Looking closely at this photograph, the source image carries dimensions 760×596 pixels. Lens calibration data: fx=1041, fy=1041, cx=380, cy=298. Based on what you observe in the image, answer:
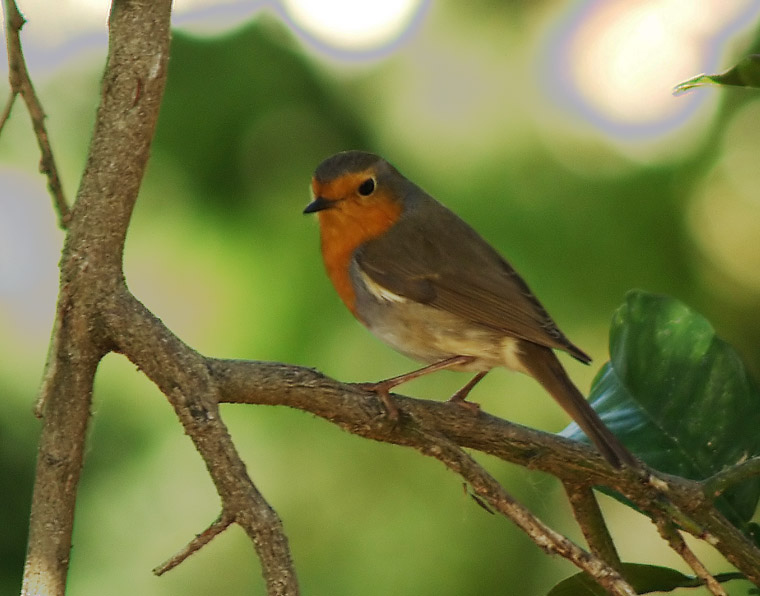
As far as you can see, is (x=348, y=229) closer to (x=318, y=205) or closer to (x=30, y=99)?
(x=318, y=205)

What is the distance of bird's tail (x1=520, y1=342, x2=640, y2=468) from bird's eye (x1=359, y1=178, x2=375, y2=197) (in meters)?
0.57

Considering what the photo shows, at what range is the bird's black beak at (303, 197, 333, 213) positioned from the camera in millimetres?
2406

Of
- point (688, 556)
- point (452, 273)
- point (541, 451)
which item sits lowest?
point (688, 556)

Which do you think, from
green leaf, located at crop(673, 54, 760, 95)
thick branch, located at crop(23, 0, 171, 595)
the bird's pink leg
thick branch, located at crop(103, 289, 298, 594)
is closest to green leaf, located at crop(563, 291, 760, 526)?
the bird's pink leg

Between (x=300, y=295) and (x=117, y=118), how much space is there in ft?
3.60

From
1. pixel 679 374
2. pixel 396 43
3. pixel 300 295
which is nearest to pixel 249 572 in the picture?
pixel 300 295

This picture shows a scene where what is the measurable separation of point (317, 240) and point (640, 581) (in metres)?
1.25

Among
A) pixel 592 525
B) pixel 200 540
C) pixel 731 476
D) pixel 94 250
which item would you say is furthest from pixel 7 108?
pixel 731 476

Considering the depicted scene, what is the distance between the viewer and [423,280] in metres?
2.43

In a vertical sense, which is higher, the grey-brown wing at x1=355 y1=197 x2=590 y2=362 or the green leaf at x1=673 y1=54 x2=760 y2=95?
the grey-brown wing at x1=355 y1=197 x2=590 y2=362

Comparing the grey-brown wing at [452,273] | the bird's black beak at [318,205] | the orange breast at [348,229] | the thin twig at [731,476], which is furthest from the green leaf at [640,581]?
the bird's black beak at [318,205]

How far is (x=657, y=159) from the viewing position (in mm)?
2572

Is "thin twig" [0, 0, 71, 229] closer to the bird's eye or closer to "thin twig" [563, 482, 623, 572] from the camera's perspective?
"thin twig" [563, 482, 623, 572]

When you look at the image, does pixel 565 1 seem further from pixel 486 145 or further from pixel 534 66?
pixel 486 145
